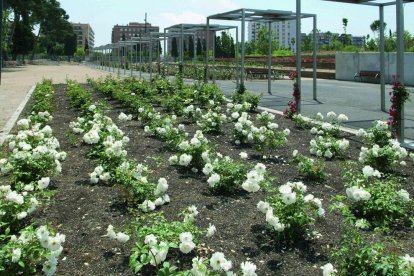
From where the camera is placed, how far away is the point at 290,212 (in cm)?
376

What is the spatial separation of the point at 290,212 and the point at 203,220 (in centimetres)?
83

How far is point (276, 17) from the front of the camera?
1605cm

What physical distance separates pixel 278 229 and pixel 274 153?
10.7ft

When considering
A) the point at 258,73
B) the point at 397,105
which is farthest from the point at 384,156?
the point at 258,73

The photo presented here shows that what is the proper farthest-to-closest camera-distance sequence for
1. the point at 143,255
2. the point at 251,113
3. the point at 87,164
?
1. the point at 251,113
2. the point at 87,164
3. the point at 143,255

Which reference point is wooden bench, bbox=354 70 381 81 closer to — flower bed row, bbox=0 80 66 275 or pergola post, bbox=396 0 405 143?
pergola post, bbox=396 0 405 143

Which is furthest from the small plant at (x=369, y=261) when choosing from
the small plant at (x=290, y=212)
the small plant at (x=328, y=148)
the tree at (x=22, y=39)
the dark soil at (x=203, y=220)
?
the tree at (x=22, y=39)

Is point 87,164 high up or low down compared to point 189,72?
down

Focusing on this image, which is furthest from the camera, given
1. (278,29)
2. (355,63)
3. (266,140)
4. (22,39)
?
(278,29)

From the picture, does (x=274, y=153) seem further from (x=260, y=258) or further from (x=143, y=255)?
(x=143, y=255)

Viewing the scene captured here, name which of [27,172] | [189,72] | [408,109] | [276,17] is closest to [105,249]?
[27,172]

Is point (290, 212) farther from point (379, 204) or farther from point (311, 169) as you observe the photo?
point (311, 169)

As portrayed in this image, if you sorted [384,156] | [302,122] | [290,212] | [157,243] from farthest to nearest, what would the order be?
[302,122], [384,156], [290,212], [157,243]

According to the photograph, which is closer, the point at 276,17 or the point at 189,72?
the point at 276,17
